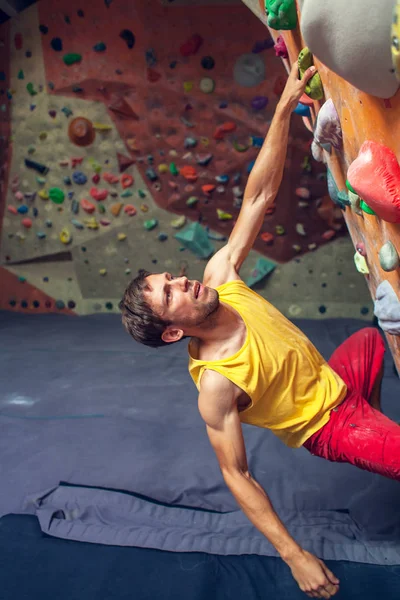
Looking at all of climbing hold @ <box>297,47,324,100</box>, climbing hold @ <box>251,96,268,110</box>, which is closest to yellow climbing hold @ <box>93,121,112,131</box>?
climbing hold @ <box>251,96,268,110</box>

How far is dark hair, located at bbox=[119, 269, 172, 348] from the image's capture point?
154cm

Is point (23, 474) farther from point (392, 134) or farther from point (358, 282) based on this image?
point (358, 282)

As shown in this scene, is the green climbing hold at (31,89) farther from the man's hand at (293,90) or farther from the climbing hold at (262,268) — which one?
the man's hand at (293,90)

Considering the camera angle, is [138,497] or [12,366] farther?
[12,366]

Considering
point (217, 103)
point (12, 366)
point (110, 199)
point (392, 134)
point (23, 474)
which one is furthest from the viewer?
point (110, 199)

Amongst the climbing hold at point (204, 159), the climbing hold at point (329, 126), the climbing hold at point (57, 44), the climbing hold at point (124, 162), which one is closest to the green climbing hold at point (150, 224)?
the climbing hold at point (124, 162)

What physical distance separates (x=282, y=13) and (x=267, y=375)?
2.85ft

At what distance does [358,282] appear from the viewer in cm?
384

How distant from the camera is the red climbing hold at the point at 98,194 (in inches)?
158

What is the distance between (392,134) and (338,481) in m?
1.52

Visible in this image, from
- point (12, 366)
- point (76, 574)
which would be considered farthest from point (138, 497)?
point (12, 366)

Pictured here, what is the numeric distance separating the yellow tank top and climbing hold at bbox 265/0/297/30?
76 centimetres

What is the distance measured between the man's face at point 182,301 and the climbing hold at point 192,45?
261 centimetres

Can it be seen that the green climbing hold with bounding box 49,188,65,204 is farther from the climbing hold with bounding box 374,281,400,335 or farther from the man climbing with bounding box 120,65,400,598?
the climbing hold with bounding box 374,281,400,335
